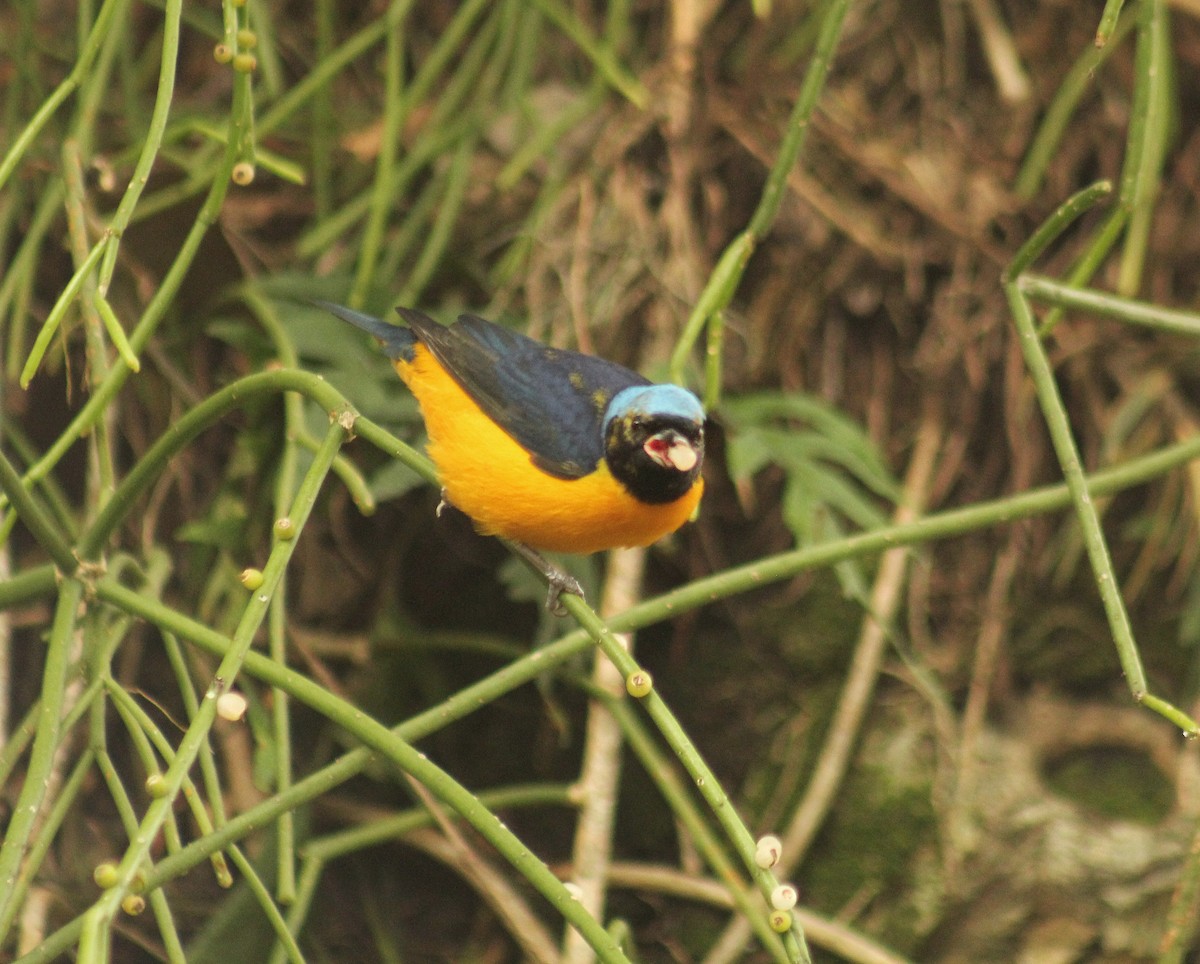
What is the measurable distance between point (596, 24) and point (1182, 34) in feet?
5.11

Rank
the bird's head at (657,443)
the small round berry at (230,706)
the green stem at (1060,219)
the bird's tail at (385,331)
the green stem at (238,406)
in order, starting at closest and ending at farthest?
the small round berry at (230,706) < the green stem at (238,406) < the green stem at (1060,219) < the bird's head at (657,443) < the bird's tail at (385,331)

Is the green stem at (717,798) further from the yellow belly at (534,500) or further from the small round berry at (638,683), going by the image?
the yellow belly at (534,500)

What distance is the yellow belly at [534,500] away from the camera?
7.98 ft

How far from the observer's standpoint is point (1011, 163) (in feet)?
12.1

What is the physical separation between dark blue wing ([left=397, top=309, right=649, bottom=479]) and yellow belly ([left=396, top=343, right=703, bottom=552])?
0.09ft

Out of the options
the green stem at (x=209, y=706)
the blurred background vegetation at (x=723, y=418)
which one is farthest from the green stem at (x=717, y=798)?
the blurred background vegetation at (x=723, y=418)

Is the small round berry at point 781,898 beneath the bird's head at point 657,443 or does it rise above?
beneath

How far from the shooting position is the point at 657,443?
2.38m

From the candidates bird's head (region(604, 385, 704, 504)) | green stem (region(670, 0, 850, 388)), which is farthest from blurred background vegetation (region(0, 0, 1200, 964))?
green stem (region(670, 0, 850, 388))

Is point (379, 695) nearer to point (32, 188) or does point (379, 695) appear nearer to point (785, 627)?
point (785, 627)

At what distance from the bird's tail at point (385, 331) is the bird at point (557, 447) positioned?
0.17 metres

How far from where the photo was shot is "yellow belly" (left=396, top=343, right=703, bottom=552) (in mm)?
2432

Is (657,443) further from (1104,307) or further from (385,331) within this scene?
(385,331)

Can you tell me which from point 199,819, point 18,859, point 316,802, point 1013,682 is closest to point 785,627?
point 1013,682
